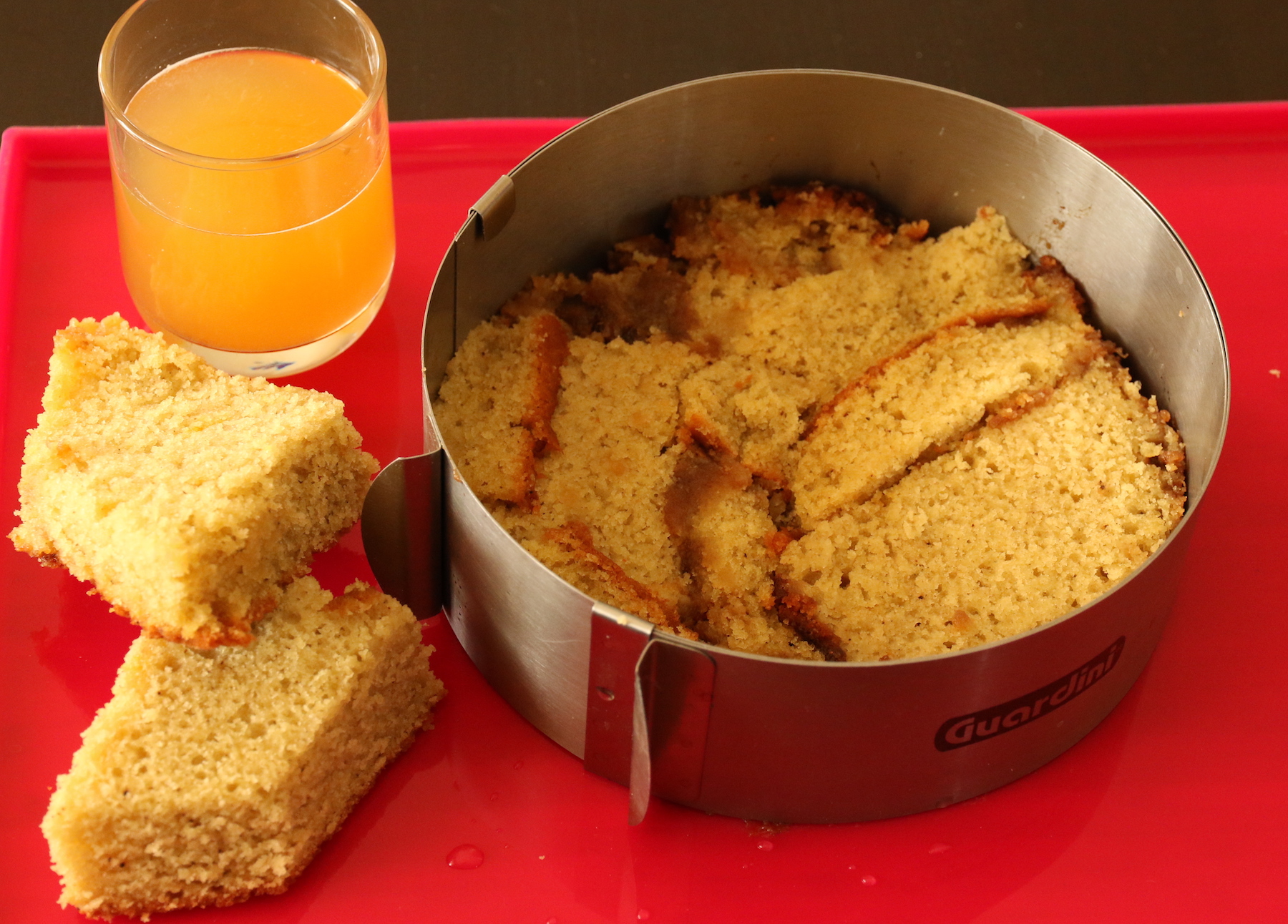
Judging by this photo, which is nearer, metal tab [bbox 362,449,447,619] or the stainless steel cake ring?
the stainless steel cake ring

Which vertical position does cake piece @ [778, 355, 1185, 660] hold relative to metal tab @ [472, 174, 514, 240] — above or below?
below

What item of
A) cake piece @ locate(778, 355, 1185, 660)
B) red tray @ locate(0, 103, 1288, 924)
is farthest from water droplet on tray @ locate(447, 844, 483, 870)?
cake piece @ locate(778, 355, 1185, 660)

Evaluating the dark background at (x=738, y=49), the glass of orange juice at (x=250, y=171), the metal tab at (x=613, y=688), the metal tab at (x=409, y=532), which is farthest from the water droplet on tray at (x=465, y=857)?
the dark background at (x=738, y=49)

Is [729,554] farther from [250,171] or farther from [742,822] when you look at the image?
[250,171]

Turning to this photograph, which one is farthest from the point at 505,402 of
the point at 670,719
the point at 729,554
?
the point at 670,719

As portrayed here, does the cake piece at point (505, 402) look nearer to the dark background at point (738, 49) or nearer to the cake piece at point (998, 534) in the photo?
the cake piece at point (998, 534)

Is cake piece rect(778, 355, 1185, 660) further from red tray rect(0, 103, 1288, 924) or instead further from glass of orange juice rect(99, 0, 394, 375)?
glass of orange juice rect(99, 0, 394, 375)
